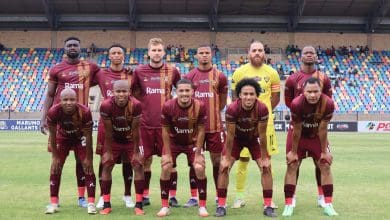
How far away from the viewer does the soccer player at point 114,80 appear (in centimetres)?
870

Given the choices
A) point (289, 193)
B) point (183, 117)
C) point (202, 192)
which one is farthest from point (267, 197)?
point (183, 117)

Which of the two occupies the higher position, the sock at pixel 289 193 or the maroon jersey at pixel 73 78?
the maroon jersey at pixel 73 78

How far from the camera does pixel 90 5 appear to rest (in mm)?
40469

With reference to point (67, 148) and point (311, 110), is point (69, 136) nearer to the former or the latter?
point (67, 148)

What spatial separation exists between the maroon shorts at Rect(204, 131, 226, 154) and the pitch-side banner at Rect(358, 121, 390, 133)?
27.4 metres

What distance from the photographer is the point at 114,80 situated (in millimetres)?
8906

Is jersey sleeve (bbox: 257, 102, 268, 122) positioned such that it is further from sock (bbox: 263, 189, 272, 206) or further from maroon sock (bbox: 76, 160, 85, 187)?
maroon sock (bbox: 76, 160, 85, 187)

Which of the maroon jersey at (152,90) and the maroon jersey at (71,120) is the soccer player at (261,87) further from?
the maroon jersey at (71,120)

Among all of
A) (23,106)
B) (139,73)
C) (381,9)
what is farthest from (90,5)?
(139,73)

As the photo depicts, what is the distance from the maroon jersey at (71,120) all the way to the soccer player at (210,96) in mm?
1638

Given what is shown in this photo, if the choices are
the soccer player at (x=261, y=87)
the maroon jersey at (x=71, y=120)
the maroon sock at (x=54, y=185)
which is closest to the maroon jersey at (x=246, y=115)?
the soccer player at (x=261, y=87)

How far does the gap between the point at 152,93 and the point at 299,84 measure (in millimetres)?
2187

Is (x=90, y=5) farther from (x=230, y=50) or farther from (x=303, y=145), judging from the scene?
(x=303, y=145)

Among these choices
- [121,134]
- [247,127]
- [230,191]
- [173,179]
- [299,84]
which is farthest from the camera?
[230,191]
